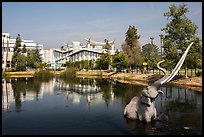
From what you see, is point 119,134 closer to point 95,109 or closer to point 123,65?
point 95,109

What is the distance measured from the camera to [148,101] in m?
9.32

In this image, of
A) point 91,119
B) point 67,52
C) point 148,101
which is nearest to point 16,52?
A: point 67,52

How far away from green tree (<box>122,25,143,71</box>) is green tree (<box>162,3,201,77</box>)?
13.2m

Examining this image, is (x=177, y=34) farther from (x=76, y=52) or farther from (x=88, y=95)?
(x=76, y=52)

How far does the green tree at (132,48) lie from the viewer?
3894 centimetres

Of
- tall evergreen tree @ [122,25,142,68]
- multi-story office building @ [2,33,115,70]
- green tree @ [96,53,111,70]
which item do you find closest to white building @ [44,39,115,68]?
multi-story office building @ [2,33,115,70]

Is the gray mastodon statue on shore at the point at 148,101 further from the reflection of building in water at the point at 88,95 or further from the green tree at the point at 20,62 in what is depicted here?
the green tree at the point at 20,62

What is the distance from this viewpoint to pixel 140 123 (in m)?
9.59

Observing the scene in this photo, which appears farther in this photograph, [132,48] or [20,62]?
[20,62]

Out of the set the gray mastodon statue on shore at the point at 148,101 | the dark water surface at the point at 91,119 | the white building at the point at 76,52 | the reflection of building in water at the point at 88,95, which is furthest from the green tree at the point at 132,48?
the gray mastodon statue on shore at the point at 148,101

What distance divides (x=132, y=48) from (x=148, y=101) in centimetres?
3127

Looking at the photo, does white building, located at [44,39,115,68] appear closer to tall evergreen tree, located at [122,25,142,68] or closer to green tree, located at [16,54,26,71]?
green tree, located at [16,54,26,71]

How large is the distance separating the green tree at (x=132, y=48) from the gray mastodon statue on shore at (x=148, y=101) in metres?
28.8

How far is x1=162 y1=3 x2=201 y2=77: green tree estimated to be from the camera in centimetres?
2441
